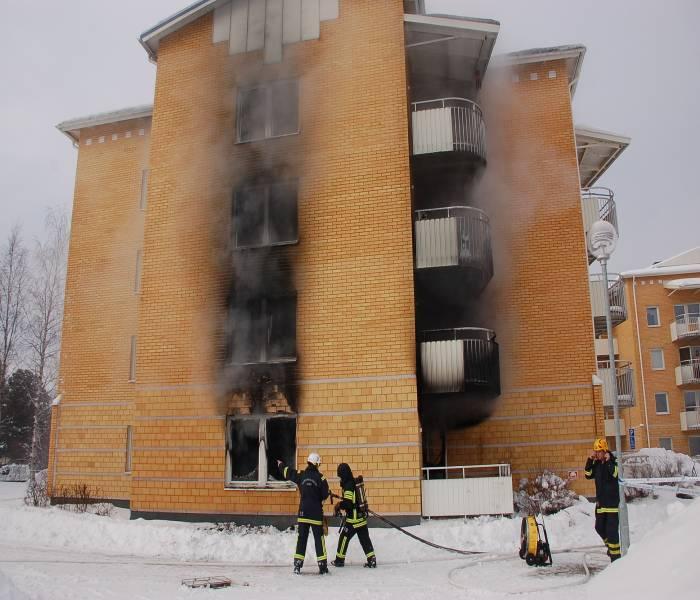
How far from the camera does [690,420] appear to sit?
3800 centimetres

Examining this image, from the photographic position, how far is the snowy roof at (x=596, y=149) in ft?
55.4

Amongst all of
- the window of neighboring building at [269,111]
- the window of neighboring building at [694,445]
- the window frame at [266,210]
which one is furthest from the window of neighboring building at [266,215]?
the window of neighboring building at [694,445]

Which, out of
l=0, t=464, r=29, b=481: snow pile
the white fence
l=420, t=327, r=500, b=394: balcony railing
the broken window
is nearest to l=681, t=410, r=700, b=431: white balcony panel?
l=420, t=327, r=500, b=394: balcony railing

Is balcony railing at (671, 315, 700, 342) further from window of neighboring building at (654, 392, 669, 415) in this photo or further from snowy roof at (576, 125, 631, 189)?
snowy roof at (576, 125, 631, 189)

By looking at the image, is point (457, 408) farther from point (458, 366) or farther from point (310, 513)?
point (310, 513)

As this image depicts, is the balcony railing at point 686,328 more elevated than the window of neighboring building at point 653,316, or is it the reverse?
the window of neighboring building at point 653,316

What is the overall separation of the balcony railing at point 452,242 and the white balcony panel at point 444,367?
1.64 metres

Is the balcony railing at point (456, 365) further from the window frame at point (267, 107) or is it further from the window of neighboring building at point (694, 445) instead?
Result: the window of neighboring building at point (694, 445)

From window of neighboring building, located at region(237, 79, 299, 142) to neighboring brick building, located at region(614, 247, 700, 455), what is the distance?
98.0 feet

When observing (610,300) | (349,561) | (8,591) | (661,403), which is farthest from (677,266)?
(8,591)

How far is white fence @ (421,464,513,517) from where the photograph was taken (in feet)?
40.2

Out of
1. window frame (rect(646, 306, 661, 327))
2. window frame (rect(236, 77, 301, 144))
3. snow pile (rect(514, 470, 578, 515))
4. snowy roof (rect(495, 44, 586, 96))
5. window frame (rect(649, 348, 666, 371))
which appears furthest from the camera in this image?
window frame (rect(646, 306, 661, 327))

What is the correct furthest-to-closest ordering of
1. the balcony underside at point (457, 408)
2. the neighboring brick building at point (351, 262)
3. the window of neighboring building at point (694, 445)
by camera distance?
the window of neighboring building at point (694, 445), the balcony underside at point (457, 408), the neighboring brick building at point (351, 262)

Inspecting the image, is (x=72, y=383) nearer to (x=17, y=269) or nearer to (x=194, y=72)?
(x=194, y=72)
